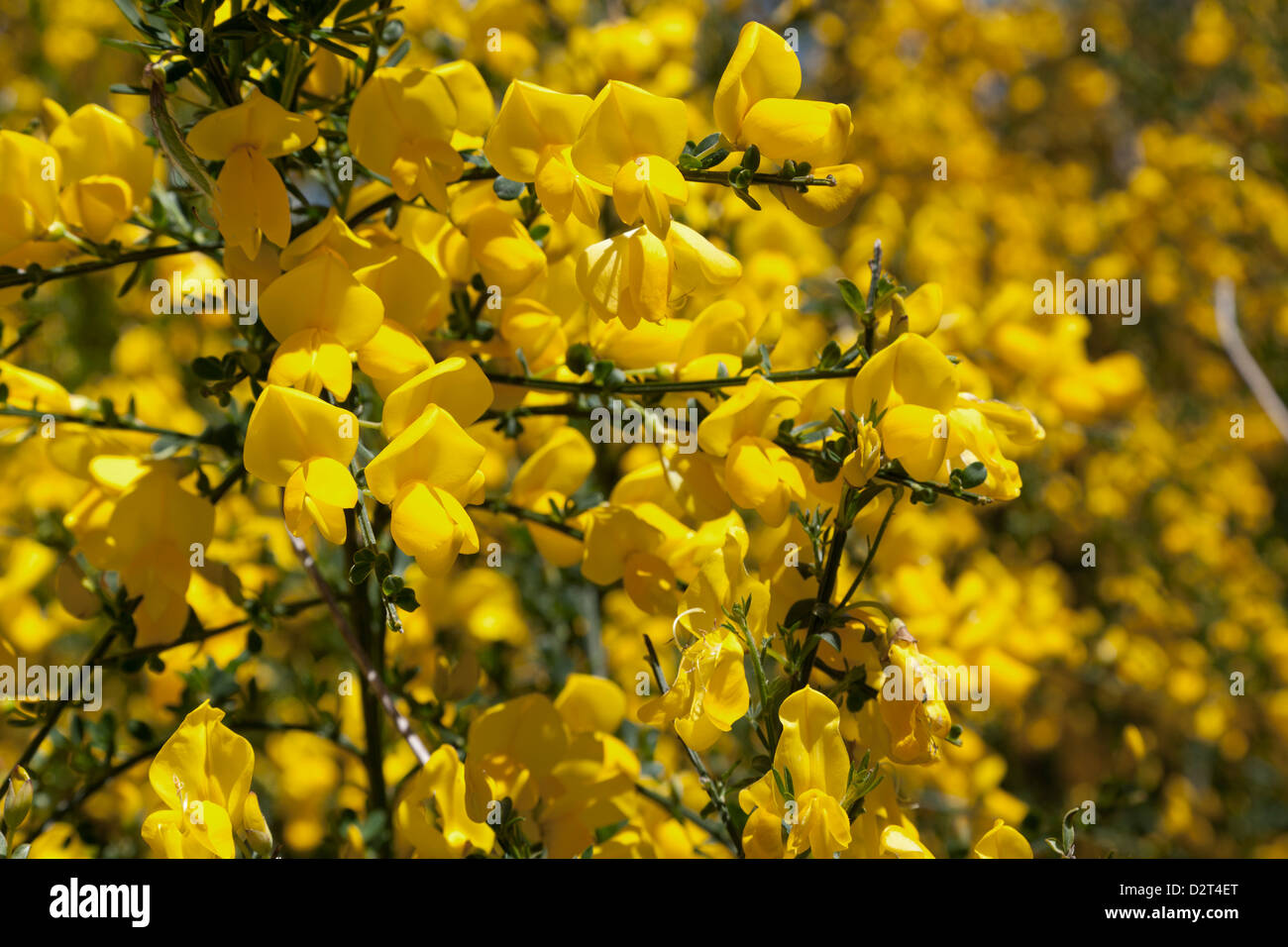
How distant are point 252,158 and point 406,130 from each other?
0.37 ft

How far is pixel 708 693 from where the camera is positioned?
2.24 ft

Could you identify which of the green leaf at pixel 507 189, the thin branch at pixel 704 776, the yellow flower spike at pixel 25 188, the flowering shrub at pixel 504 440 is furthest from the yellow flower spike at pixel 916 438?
the yellow flower spike at pixel 25 188

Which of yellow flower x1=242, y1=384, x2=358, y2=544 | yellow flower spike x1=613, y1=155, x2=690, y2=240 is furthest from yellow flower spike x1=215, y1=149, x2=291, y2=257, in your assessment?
yellow flower spike x1=613, y1=155, x2=690, y2=240

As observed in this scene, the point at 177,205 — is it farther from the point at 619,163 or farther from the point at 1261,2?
the point at 1261,2

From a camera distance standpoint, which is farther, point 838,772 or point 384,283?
point 384,283

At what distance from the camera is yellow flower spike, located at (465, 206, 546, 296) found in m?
0.81

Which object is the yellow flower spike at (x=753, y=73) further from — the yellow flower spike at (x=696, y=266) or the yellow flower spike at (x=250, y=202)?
the yellow flower spike at (x=250, y=202)

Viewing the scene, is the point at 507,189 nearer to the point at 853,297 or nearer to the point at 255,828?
the point at 853,297

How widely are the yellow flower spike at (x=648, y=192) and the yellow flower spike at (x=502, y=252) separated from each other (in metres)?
0.13

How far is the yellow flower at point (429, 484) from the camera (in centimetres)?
67

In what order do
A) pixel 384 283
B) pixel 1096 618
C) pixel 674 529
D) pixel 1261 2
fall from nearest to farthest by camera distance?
1. pixel 384 283
2. pixel 674 529
3. pixel 1096 618
4. pixel 1261 2

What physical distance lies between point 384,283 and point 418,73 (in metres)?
0.16

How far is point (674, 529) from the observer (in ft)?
2.92
